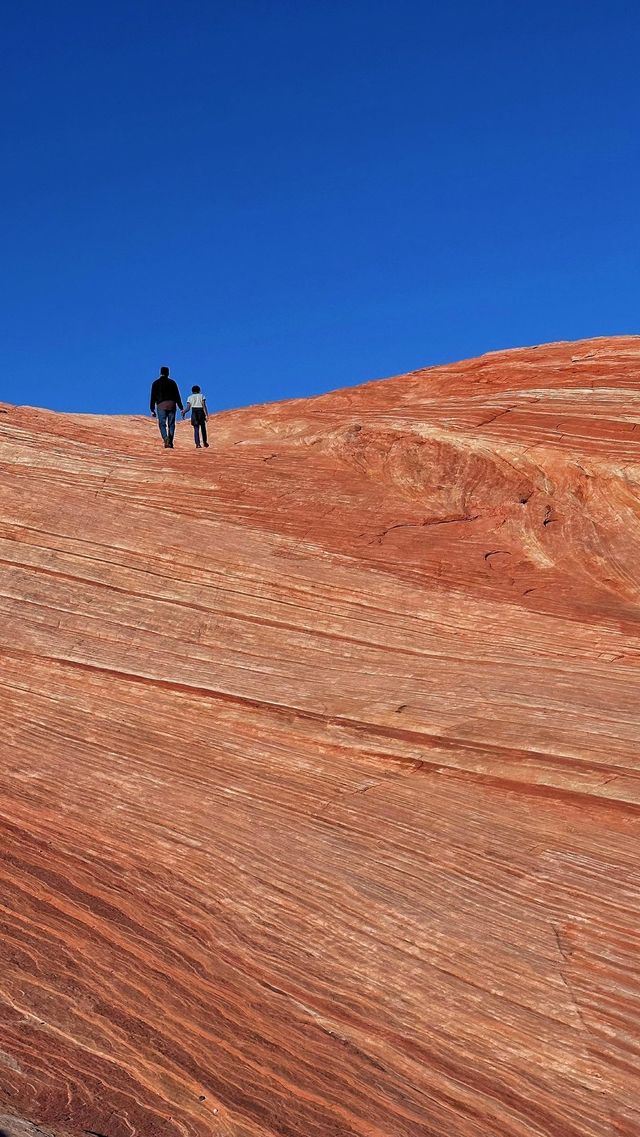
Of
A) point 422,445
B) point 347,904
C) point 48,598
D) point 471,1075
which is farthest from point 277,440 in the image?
point 471,1075

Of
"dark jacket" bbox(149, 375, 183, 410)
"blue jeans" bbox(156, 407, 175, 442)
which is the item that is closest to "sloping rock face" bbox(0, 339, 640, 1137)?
"blue jeans" bbox(156, 407, 175, 442)

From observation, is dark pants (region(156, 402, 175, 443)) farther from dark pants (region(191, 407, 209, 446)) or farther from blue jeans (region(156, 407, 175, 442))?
dark pants (region(191, 407, 209, 446))

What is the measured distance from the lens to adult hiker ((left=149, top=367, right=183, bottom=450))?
21.3 metres

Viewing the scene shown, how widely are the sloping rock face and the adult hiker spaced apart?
1.70m

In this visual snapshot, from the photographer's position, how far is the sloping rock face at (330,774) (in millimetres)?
7785

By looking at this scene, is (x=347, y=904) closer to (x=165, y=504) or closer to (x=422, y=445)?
(x=165, y=504)

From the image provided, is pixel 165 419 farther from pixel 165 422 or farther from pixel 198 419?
pixel 198 419

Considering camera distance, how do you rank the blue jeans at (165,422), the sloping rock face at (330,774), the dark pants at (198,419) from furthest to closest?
the dark pants at (198,419)
the blue jeans at (165,422)
the sloping rock face at (330,774)

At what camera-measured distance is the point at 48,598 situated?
48.5ft

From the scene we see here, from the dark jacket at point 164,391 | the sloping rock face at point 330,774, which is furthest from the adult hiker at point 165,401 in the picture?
the sloping rock face at point 330,774

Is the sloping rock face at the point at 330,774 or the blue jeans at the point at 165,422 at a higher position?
the blue jeans at the point at 165,422

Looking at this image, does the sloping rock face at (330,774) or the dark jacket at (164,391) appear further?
the dark jacket at (164,391)

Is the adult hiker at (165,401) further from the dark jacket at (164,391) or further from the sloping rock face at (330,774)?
the sloping rock face at (330,774)

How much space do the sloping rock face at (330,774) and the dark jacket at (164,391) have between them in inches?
77.9
